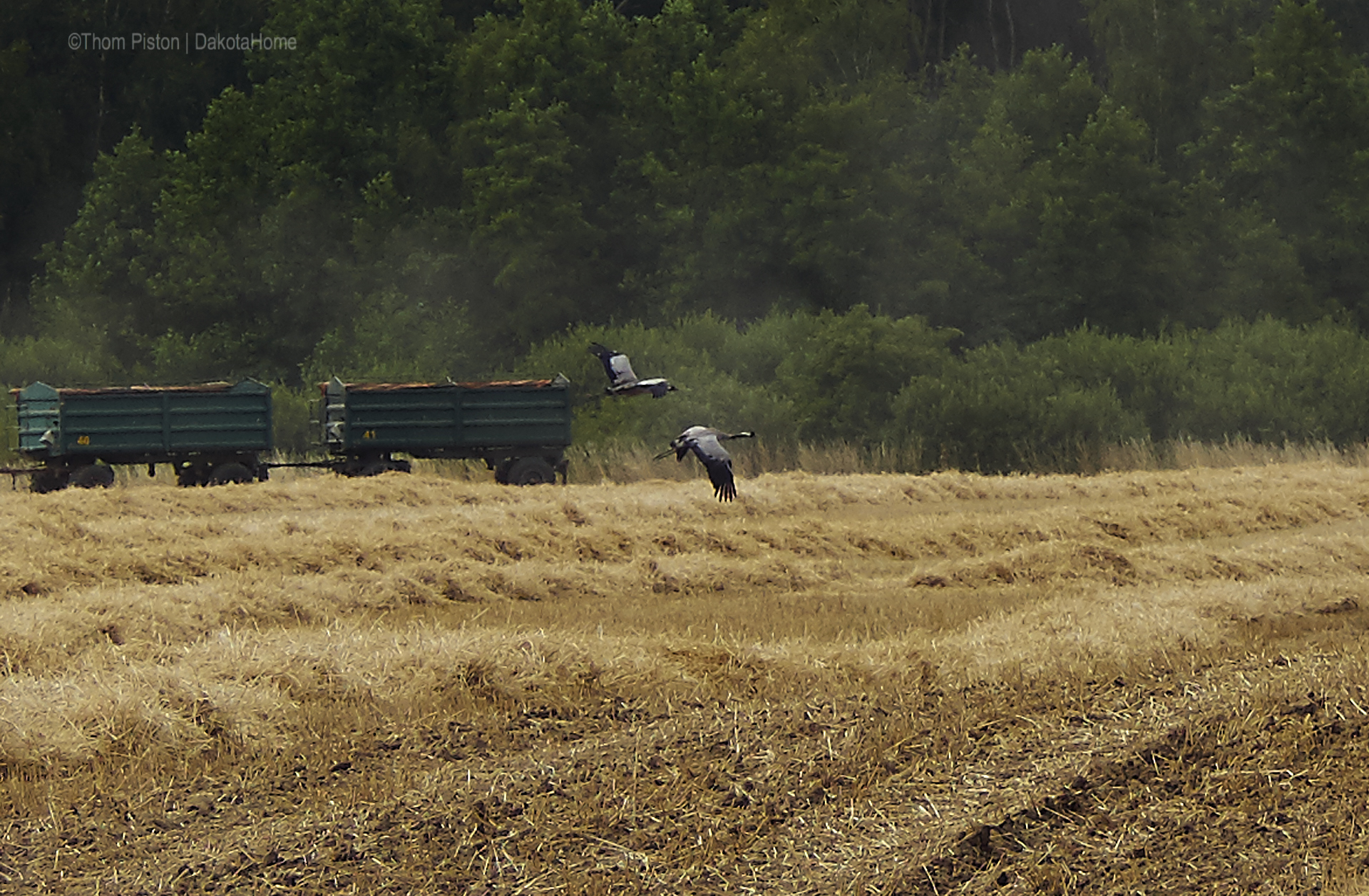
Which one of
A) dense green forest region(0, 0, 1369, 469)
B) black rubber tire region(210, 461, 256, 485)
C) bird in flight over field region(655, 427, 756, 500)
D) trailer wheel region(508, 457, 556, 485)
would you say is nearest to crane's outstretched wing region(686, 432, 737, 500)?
bird in flight over field region(655, 427, 756, 500)

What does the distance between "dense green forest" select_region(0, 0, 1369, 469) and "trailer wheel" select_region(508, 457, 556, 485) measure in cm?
1560

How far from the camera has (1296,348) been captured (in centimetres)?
4162

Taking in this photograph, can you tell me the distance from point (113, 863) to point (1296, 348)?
123ft

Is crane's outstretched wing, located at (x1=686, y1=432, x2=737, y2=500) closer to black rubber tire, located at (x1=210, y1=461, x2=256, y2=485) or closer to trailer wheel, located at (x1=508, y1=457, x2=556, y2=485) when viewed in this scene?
trailer wheel, located at (x1=508, y1=457, x2=556, y2=485)

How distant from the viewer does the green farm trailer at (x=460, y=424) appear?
1160 inches

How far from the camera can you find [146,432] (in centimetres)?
2855

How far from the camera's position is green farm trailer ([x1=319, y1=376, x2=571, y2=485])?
29453mm

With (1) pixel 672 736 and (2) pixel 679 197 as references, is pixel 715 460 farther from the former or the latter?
(2) pixel 679 197

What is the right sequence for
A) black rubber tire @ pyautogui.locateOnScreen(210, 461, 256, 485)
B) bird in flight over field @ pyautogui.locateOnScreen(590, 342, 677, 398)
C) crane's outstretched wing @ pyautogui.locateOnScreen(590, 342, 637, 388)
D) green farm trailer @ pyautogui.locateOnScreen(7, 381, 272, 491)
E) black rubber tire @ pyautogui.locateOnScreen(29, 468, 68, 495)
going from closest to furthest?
1. bird in flight over field @ pyautogui.locateOnScreen(590, 342, 677, 398)
2. crane's outstretched wing @ pyautogui.locateOnScreen(590, 342, 637, 388)
3. green farm trailer @ pyautogui.locateOnScreen(7, 381, 272, 491)
4. black rubber tire @ pyautogui.locateOnScreen(29, 468, 68, 495)
5. black rubber tire @ pyautogui.locateOnScreen(210, 461, 256, 485)

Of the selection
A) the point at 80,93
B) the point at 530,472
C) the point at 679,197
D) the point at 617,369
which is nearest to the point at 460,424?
the point at 530,472

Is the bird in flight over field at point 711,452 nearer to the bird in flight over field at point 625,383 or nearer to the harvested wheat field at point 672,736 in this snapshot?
the bird in flight over field at point 625,383

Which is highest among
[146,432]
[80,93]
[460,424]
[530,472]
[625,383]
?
[80,93]

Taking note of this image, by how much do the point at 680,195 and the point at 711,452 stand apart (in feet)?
117

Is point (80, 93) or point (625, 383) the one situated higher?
point (80, 93)
